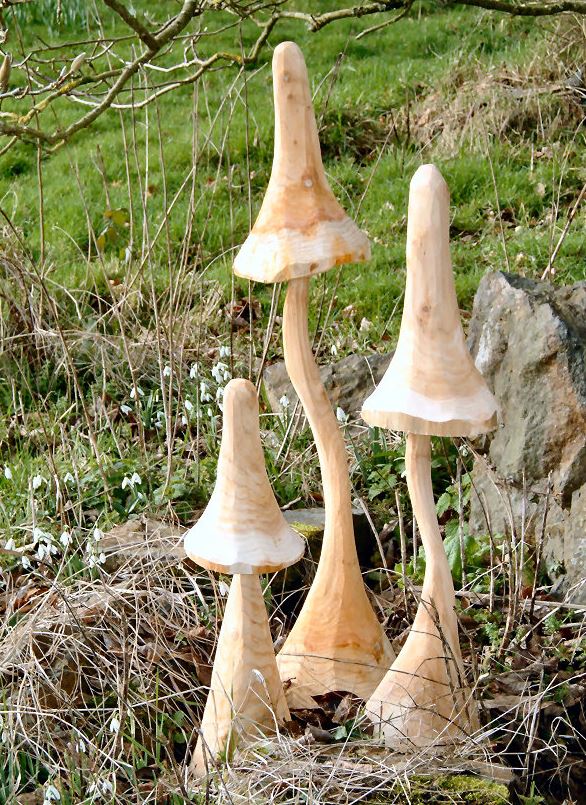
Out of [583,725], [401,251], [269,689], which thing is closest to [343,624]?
[269,689]

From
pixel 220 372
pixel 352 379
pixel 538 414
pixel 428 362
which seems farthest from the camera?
pixel 220 372

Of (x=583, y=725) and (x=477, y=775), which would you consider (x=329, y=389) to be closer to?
(x=583, y=725)

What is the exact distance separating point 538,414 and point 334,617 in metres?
1.11

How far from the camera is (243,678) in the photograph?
243cm

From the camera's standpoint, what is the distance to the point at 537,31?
328 inches

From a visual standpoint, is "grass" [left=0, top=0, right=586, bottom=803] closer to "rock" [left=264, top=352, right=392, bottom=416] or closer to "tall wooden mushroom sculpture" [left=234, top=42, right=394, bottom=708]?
"rock" [left=264, top=352, right=392, bottom=416]

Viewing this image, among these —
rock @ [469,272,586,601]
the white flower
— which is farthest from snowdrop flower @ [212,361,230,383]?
the white flower

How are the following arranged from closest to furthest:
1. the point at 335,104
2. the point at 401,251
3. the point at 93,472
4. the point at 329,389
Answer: the point at 93,472 → the point at 329,389 → the point at 401,251 → the point at 335,104

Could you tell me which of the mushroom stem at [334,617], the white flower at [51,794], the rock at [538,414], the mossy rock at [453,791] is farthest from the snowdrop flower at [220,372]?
the mossy rock at [453,791]

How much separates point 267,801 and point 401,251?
404 centimetres

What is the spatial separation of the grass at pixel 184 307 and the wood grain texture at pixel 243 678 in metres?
0.14

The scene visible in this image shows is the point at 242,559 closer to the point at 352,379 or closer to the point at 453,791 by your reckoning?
the point at 453,791

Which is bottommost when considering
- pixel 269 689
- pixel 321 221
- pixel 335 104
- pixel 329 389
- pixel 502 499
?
pixel 269 689

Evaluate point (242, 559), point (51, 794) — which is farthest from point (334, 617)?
point (51, 794)
